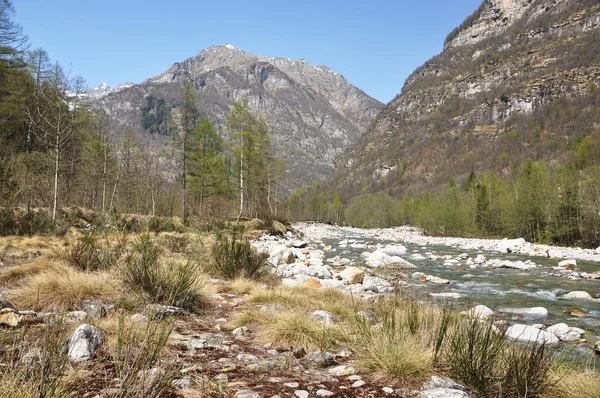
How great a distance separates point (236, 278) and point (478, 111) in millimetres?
138225

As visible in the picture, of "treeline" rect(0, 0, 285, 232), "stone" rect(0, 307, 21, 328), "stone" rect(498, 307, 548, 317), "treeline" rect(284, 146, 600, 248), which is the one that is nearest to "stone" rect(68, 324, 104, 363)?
"stone" rect(0, 307, 21, 328)

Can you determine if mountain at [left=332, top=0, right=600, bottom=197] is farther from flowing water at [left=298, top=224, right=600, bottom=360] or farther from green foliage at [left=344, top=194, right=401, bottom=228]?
flowing water at [left=298, top=224, right=600, bottom=360]

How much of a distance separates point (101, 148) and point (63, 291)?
22533mm

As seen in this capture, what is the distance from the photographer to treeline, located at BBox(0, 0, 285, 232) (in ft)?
61.4

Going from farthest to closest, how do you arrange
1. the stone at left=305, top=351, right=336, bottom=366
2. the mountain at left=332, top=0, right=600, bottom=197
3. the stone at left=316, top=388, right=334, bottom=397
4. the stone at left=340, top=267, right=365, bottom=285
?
the mountain at left=332, top=0, right=600, bottom=197 < the stone at left=340, top=267, right=365, bottom=285 < the stone at left=305, top=351, right=336, bottom=366 < the stone at left=316, top=388, right=334, bottom=397

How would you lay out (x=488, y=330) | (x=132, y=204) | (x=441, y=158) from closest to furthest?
(x=488, y=330) → (x=132, y=204) → (x=441, y=158)

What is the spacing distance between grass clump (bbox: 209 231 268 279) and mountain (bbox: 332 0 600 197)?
7605cm

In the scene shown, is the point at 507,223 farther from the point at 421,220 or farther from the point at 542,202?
the point at 421,220

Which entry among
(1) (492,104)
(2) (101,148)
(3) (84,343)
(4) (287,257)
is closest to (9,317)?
(3) (84,343)

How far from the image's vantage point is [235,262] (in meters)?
6.80

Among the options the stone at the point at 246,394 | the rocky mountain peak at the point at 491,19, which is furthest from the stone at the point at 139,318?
the rocky mountain peak at the point at 491,19

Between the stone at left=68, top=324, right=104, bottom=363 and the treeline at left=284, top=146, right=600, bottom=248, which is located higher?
the treeline at left=284, top=146, right=600, bottom=248

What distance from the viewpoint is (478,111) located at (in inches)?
4855

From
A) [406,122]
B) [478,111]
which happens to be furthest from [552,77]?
[406,122]
